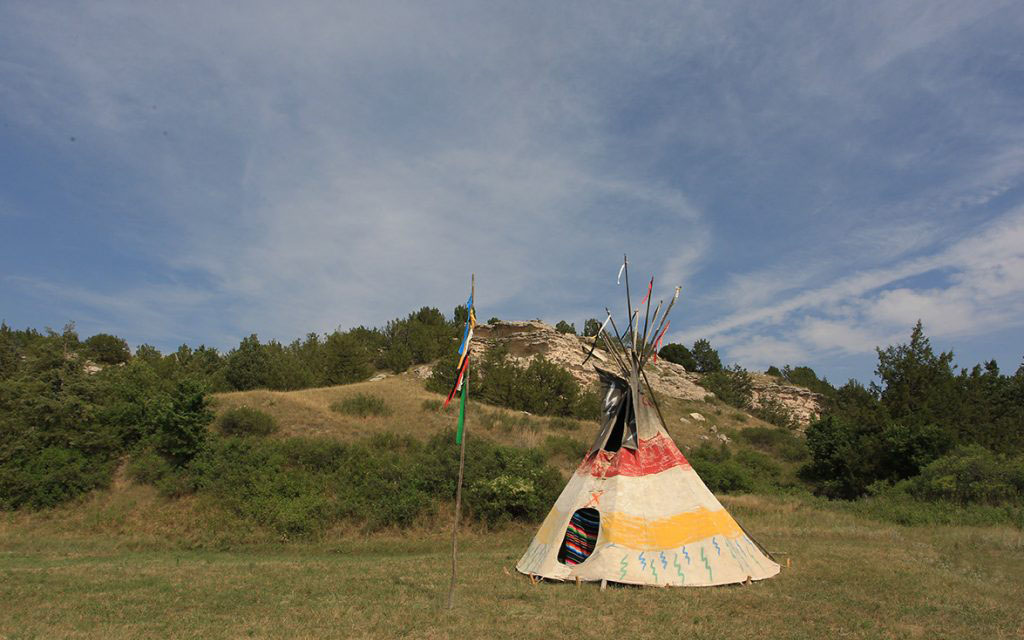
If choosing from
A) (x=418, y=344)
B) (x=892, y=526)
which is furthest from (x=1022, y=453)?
(x=418, y=344)

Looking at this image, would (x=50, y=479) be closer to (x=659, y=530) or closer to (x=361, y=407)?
(x=361, y=407)

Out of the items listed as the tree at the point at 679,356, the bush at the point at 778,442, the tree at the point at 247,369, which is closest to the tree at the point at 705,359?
the tree at the point at 679,356

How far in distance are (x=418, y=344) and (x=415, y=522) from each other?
33963 millimetres

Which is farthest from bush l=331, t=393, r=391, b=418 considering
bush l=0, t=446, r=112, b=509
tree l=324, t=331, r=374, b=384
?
tree l=324, t=331, r=374, b=384

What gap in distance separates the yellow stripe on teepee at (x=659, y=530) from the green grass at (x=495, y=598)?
0.90m

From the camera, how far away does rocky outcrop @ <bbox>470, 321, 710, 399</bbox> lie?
189 ft

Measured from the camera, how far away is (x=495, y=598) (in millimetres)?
10125

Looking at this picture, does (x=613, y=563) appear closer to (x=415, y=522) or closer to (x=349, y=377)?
(x=415, y=522)

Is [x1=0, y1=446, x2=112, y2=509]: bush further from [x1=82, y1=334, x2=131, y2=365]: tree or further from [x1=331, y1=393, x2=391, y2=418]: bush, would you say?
[x1=82, y1=334, x2=131, y2=365]: tree

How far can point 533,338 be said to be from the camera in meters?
61.2

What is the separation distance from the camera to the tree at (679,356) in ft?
257

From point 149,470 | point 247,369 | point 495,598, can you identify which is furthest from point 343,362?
point 495,598

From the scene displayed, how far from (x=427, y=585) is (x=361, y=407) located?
69.5 ft

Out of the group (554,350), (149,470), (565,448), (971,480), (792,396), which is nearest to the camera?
(971,480)
